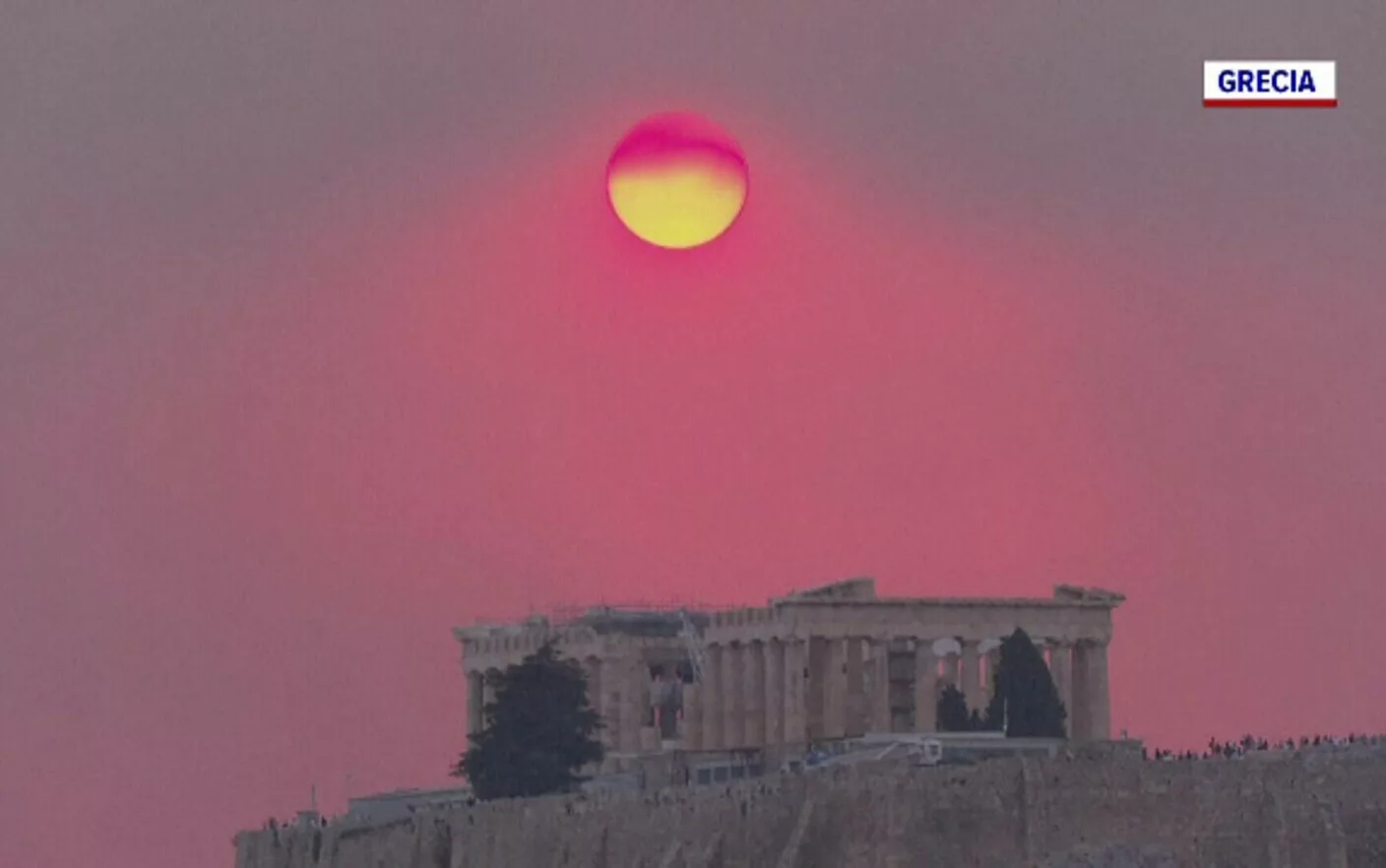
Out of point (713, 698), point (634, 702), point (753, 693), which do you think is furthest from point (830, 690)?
point (634, 702)

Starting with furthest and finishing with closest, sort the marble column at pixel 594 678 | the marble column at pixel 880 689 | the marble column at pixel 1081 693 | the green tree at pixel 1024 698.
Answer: the marble column at pixel 594 678 < the marble column at pixel 1081 693 < the marble column at pixel 880 689 < the green tree at pixel 1024 698

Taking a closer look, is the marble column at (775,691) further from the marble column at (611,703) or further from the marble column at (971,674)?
the marble column at (611,703)

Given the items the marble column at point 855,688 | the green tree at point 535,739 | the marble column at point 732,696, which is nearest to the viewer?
the green tree at point 535,739

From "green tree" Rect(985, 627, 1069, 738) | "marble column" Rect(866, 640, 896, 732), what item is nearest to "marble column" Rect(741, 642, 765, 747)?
"marble column" Rect(866, 640, 896, 732)

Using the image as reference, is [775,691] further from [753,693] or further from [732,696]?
[732,696]

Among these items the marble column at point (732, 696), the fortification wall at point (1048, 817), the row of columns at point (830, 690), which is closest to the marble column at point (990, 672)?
the row of columns at point (830, 690)

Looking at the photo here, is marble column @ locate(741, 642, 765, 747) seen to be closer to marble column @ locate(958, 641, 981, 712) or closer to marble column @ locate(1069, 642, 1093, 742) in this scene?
marble column @ locate(958, 641, 981, 712)
